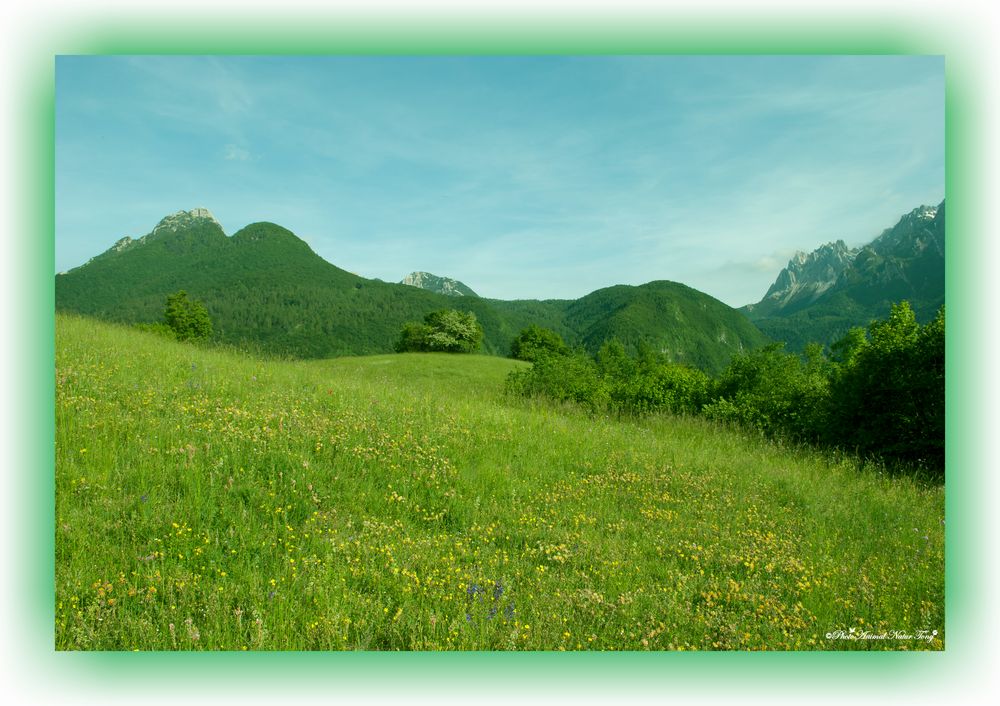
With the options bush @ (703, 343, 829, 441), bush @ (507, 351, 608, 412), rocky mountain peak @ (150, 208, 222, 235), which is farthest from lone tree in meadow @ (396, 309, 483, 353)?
rocky mountain peak @ (150, 208, 222, 235)

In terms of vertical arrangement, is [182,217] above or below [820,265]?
above

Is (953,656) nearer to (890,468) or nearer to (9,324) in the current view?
(890,468)

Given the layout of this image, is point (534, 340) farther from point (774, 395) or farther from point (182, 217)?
point (182, 217)

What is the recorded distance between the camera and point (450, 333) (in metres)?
63.2

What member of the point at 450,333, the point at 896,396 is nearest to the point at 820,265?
the point at 896,396

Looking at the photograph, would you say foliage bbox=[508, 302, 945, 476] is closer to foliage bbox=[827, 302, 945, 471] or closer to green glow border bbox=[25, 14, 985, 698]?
foliage bbox=[827, 302, 945, 471]

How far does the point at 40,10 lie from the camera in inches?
161

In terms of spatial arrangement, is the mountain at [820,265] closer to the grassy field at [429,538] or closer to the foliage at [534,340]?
the grassy field at [429,538]

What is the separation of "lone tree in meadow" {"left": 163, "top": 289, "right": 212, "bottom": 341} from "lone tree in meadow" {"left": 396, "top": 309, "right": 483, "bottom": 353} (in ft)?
81.7

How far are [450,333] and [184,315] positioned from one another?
29.6 metres

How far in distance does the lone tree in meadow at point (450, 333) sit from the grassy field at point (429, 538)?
184 feet

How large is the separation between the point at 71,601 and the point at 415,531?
2.20 meters

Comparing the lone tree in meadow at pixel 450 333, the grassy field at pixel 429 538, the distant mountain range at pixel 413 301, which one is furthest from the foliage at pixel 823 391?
the lone tree in meadow at pixel 450 333

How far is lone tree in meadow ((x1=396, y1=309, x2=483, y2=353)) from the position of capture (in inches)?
2468
